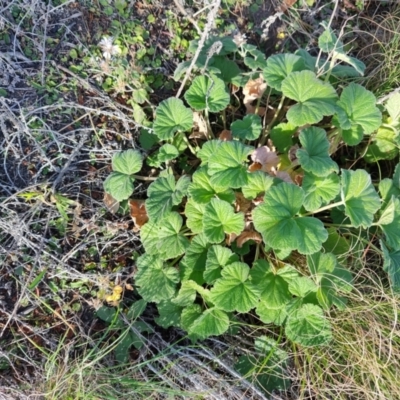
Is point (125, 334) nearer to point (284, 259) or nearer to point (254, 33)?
point (284, 259)

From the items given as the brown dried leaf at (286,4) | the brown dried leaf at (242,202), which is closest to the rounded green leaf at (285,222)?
the brown dried leaf at (242,202)

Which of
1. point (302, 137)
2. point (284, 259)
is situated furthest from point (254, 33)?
point (284, 259)

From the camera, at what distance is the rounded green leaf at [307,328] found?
1719mm

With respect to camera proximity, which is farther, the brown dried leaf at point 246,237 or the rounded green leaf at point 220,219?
the brown dried leaf at point 246,237

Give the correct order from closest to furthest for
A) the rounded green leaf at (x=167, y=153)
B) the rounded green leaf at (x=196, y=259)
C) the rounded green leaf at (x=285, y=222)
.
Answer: the rounded green leaf at (x=285, y=222) → the rounded green leaf at (x=196, y=259) → the rounded green leaf at (x=167, y=153)

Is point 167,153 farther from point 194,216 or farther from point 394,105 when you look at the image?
point 394,105

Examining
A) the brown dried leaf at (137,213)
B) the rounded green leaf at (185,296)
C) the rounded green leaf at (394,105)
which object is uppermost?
the rounded green leaf at (394,105)

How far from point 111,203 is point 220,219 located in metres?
0.50

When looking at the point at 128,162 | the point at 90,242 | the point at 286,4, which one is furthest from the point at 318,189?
the point at 286,4

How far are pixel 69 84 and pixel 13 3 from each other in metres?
0.42

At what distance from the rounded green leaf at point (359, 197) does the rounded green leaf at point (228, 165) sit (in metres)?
0.34

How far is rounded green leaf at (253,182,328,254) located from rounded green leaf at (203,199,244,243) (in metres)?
0.10

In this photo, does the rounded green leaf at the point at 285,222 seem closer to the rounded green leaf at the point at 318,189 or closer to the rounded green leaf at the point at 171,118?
the rounded green leaf at the point at 318,189

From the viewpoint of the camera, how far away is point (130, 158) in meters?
1.84
